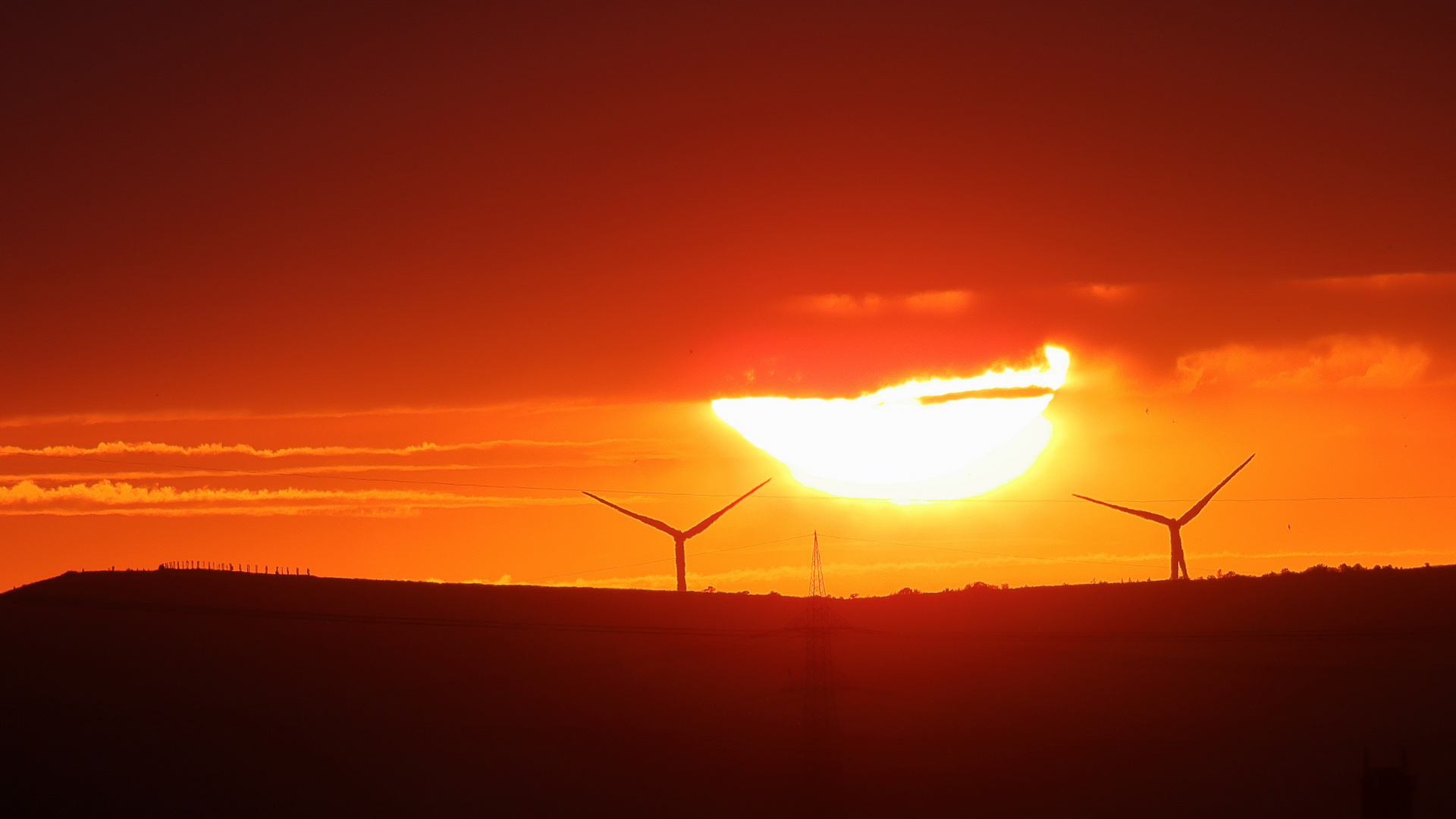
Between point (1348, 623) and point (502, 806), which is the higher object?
point (1348, 623)

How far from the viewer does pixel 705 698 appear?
90.4m

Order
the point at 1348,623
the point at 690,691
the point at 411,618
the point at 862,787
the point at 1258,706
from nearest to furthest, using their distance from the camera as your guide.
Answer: the point at 862,787
the point at 1258,706
the point at 690,691
the point at 1348,623
the point at 411,618

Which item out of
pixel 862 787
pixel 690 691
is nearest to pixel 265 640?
pixel 690 691

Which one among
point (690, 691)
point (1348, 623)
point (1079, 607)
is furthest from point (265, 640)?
point (1348, 623)

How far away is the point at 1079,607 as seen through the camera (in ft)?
372

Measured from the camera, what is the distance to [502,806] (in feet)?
235

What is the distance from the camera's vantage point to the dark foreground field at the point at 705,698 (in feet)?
239

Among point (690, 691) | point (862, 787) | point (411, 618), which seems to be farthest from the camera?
point (411, 618)

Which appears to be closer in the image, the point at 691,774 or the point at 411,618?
the point at 691,774

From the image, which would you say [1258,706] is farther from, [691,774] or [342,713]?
[342,713]

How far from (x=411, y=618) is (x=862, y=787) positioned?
5202 cm

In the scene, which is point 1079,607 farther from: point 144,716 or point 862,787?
point 144,716

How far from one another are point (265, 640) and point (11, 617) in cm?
2343

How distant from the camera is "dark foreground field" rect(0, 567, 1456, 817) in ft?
239
